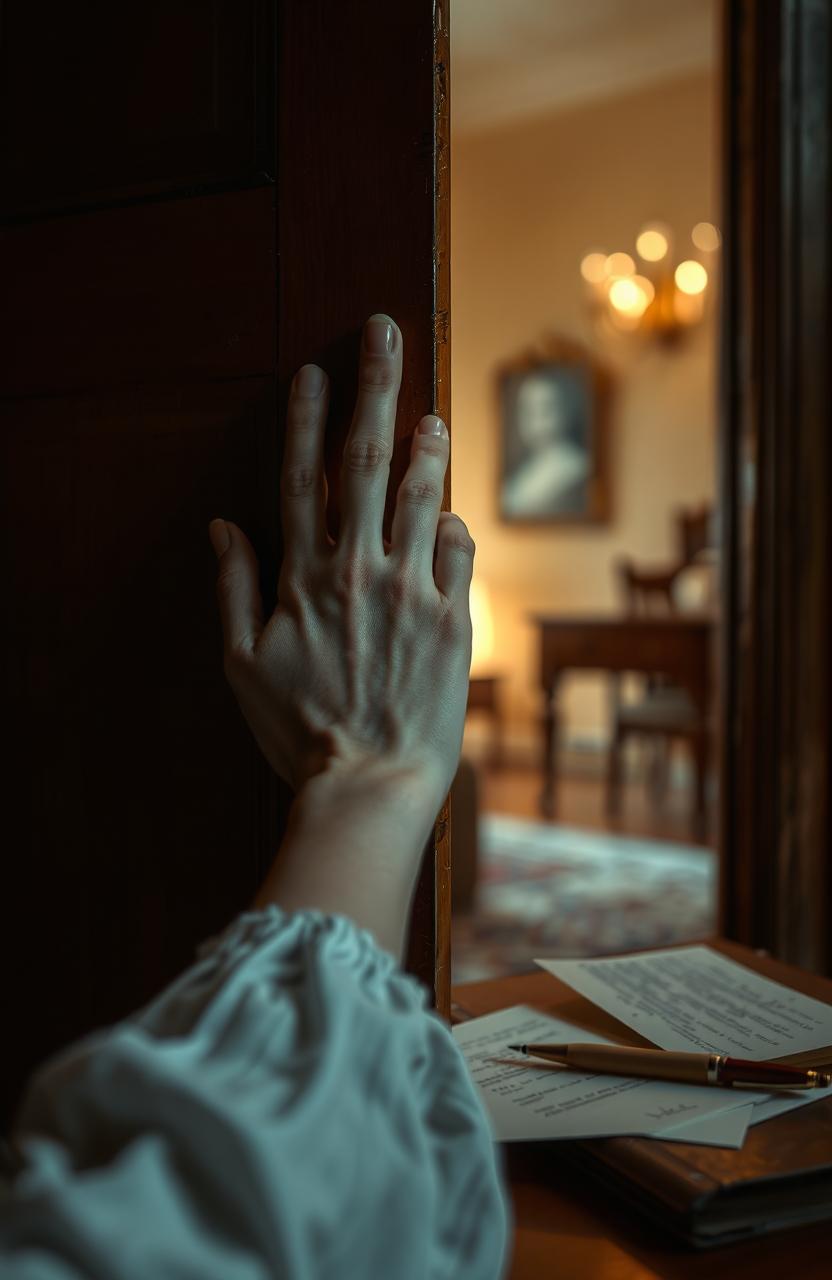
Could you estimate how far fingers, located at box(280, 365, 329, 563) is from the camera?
0.68m

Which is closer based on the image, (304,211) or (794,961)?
(304,211)

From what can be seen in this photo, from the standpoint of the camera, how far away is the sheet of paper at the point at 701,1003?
2.42 feet

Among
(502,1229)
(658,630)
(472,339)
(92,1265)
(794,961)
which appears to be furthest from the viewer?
(472,339)

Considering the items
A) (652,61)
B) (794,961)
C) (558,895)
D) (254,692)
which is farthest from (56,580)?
(652,61)

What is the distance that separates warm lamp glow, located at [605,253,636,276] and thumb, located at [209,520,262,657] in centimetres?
462

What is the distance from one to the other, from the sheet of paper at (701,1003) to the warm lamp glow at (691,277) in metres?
4.55

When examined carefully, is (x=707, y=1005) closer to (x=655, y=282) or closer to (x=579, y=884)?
(x=579, y=884)

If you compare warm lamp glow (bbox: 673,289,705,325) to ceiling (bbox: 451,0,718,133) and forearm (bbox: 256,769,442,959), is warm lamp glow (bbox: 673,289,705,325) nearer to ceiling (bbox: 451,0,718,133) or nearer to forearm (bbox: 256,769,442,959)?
ceiling (bbox: 451,0,718,133)

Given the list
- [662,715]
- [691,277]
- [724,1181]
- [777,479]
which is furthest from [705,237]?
[724,1181]

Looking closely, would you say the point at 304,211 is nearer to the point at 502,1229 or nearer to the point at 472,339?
the point at 502,1229

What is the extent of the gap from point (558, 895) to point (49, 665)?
2.77 m

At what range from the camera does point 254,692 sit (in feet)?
2.16

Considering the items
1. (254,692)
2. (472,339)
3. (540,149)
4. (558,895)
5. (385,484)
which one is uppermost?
(540,149)

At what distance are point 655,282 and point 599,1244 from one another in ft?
16.3
